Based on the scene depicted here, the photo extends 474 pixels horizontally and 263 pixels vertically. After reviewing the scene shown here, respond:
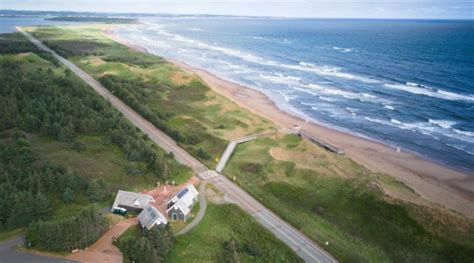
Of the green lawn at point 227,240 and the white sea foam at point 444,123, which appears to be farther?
the white sea foam at point 444,123

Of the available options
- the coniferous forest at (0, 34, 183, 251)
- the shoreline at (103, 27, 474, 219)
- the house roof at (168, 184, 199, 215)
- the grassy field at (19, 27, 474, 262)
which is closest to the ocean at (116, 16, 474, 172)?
the shoreline at (103, 27, 474, 219)

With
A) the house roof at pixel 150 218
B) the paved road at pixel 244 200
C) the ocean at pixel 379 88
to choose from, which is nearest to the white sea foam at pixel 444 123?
the ocean at pixel 379 88

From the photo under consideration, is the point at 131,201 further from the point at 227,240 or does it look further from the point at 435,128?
the point at 435,128

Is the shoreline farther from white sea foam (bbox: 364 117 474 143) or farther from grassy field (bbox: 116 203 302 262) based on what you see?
grassy field (bbox: 116 203 302 262)

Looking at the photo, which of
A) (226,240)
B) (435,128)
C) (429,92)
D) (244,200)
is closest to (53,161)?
(244,200)

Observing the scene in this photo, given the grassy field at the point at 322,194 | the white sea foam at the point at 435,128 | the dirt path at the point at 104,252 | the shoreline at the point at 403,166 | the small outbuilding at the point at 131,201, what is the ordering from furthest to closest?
the white sea foam at the point at 435,128, the shoreline at the point at 403,166, the small outbuilding at the point at 131,201, the grassy field at the point at 322,194, the dirt path at the point at 104,252

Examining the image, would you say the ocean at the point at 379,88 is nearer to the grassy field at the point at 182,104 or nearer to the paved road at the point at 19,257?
the grassy field at the point at 182,104
